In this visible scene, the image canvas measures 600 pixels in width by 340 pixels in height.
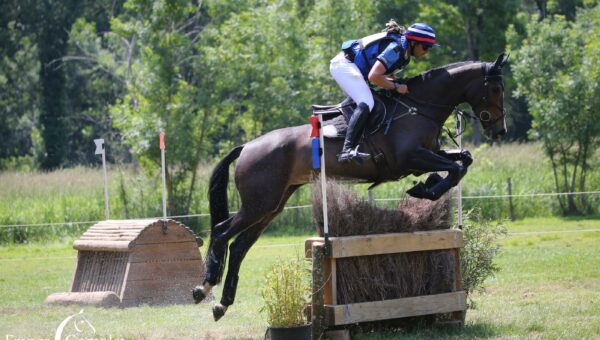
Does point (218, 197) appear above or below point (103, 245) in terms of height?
above

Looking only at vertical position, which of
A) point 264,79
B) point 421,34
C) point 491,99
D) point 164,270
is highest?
point 264,79

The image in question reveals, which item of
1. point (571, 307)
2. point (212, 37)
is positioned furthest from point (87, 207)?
point (571, 307)

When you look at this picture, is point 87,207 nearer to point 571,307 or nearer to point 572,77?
point 572,77

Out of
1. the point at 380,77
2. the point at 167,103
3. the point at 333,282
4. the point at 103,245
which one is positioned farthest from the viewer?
the point at 167,103

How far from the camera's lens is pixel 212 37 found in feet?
72.4

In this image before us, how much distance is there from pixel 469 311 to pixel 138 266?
379cm

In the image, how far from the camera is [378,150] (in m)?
7.25

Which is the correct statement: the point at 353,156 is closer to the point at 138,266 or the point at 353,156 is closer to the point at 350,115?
the point at 350,115

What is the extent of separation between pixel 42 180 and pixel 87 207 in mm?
3311

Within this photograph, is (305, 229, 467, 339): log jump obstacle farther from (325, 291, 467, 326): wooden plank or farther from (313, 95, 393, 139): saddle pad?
(313, 95, 393, 139): saddle pad

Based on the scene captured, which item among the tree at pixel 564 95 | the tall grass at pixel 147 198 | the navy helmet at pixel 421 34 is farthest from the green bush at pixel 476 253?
the tree at pixel 564 95

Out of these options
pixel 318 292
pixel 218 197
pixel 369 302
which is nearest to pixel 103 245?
pixel 218 197

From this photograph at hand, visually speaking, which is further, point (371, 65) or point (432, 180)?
point (371, 65)

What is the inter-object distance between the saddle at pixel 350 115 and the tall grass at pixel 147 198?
430 inches
